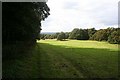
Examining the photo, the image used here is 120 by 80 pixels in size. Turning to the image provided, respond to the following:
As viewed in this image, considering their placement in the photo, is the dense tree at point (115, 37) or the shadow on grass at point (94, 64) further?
the dense tree at point (115, 37)

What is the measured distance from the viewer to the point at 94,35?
239 feet

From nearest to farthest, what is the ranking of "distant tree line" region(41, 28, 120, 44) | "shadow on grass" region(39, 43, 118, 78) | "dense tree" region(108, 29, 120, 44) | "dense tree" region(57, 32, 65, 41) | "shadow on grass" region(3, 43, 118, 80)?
1. "shadow on grass" region(3, 43, 118, 80)
2. "shadow on grass" region(39, 43, 118, 78)
3. "dense tree" region(108, 29, 120, 44)
4. "distant tree line" region(41, 28, 120, 44)
5. "dense tree" region(57, 32, 65, 41)

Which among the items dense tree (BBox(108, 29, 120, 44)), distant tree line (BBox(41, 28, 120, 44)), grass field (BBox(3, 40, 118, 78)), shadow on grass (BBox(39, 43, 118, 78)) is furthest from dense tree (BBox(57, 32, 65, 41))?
grass field (BBox(3, 40, 118, 78))

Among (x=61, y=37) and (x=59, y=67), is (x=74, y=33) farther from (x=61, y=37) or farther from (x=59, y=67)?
(x=59, y=67)

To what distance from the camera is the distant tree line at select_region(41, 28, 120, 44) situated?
57812 mm

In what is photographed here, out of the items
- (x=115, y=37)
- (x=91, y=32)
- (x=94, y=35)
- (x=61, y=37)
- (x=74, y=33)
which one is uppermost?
(x=91, y=32)

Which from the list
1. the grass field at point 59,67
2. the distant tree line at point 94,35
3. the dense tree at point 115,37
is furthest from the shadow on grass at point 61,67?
the distant tree line at point 94,35

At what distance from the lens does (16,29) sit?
16203mm

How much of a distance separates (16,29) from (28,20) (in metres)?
1.28

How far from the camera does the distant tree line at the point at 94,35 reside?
5781cm

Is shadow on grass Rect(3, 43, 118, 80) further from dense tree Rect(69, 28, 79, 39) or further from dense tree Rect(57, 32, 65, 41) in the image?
dense tree Rect(57, 32, 65, 41)

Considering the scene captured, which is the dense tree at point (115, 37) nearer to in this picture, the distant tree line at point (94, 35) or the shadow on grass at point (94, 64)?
the distant tree line at point (94, 35)

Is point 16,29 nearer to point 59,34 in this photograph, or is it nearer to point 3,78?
point 3,78

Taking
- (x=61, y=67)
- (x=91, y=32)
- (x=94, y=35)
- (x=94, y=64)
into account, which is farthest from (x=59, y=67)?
(x=91, y=32)
